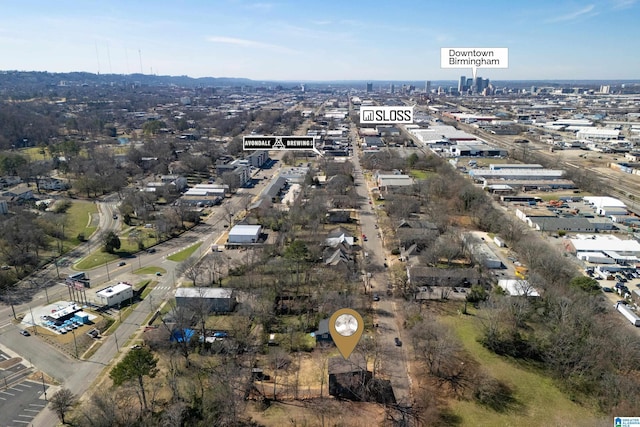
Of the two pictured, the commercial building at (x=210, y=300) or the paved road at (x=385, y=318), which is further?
the commercial building at (x=210, y=300)

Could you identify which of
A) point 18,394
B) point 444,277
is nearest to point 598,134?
Result: point 444,277

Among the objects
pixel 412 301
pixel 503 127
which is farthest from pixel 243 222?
pixel 503 127

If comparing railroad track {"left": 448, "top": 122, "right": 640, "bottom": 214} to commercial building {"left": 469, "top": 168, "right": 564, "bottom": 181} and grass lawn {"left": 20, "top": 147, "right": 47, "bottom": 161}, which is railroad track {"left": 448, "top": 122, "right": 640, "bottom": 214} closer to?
commercial building {"left": 469, "top": 168, "right": 564, "bottom": 181}

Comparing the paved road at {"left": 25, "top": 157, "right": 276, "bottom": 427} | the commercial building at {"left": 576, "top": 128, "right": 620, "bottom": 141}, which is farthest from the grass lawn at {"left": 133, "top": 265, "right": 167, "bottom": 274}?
the commercial building at {"left": 576, "top": 128, "right": 620, "bottom": 141}

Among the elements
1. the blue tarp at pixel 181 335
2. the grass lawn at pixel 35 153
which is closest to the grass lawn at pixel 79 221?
the blue tarp at pixel 181 335

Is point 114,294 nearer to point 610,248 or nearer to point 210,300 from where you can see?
point 210,300

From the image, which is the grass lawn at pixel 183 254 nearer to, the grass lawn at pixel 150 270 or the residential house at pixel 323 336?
the grass lawn at pixel 150 270

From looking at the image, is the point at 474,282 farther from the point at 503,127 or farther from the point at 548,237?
the point at 503,127
